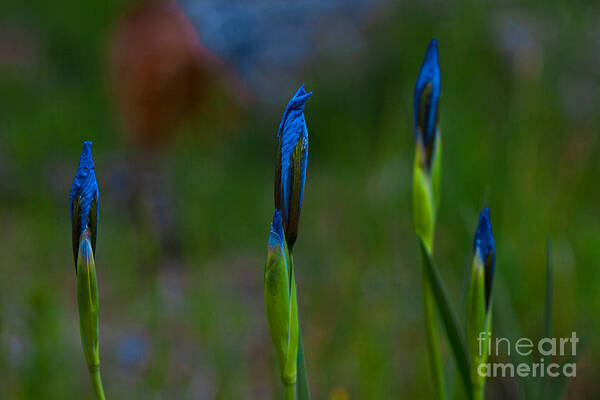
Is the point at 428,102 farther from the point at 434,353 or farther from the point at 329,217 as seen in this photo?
the point at 329,217

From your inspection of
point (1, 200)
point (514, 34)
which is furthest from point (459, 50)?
point (1, 200)

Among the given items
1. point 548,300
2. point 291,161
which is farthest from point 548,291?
point 291,161

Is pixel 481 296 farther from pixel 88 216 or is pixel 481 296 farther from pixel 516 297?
pixel 516 297

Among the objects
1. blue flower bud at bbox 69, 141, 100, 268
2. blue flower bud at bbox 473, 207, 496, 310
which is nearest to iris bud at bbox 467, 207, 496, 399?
blue flower bud at bbox 473, 207, 496, 310

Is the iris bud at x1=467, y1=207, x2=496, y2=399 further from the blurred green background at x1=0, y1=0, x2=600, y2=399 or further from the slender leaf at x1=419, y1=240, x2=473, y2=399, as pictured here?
the blurred green background at x1=0, y1=0, x2=600, y2=399

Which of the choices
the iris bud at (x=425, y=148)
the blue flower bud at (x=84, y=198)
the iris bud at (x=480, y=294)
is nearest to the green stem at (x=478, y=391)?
the iris bud at (x=480, y=294)
